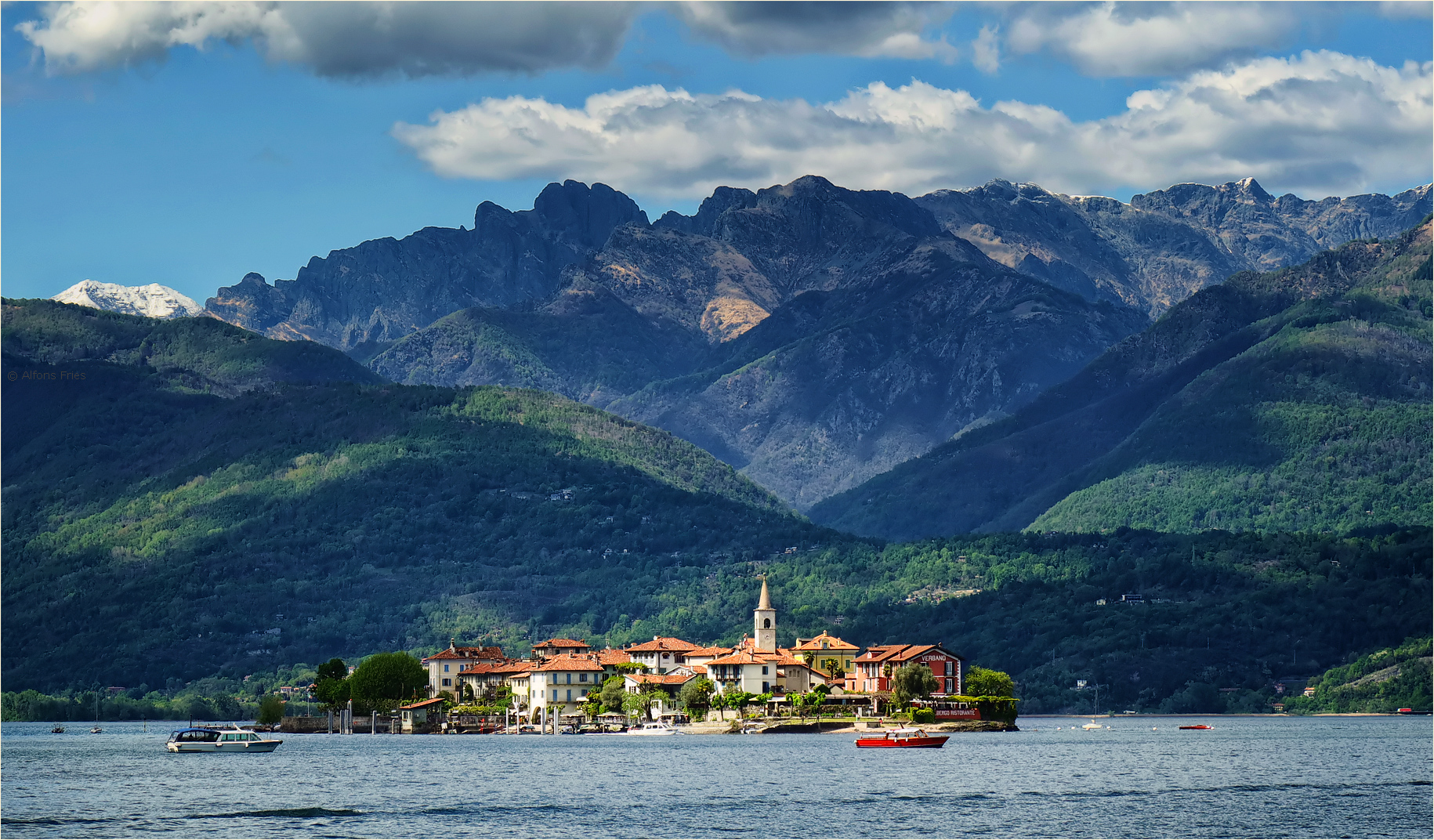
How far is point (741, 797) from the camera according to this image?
148 meters

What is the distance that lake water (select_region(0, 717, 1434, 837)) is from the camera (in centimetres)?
12988

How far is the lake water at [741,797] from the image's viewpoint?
129875mm

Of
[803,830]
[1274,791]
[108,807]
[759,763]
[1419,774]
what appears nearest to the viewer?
[803,830]

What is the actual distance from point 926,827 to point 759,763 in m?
52.6

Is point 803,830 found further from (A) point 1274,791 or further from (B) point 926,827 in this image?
(A) point 1274,791

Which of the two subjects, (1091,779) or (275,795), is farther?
(1091,779)

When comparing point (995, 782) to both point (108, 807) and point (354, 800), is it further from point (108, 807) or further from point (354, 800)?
point (108, 807)

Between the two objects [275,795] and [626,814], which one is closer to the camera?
[626,814]

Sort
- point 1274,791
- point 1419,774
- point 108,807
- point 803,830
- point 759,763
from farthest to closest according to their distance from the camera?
point 759,763, point 1419,774, point 1274,791, point 108,807, point 803,830

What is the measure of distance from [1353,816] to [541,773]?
66.8m

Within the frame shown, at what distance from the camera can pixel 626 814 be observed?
13700 centimetres

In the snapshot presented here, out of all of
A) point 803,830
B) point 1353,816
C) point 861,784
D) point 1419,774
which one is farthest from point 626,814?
point 1419,774

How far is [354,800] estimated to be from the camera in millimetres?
146750

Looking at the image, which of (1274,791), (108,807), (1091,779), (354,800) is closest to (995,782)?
(1091,779)
